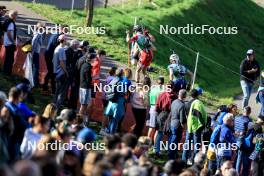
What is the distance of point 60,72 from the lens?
61.3 ft

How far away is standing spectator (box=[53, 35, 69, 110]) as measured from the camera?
18.5 m

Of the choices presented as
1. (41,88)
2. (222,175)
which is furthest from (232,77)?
(222,175)

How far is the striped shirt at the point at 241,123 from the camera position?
60.4ft

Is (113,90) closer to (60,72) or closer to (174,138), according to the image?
(60,72)

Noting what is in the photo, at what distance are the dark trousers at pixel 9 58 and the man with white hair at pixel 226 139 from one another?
17.7ft

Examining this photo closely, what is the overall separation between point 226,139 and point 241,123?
119 centimetres

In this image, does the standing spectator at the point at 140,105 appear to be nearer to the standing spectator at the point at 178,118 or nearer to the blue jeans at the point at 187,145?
the standing spectator at the point at 178,118

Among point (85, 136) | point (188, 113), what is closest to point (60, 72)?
point (188, 113)

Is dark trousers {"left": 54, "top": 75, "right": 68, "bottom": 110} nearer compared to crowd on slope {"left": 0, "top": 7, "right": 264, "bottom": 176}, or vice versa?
crowd on slope {"left": 0, "top": 7, "right": 264, "bottom": 176}

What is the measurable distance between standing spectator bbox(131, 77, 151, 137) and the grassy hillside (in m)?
7.24

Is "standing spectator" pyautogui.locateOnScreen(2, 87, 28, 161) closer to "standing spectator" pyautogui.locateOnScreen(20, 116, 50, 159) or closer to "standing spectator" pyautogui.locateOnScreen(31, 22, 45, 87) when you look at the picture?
"standing spectator" pyautogui.locateOnScreen(20, 116, 50, 159)

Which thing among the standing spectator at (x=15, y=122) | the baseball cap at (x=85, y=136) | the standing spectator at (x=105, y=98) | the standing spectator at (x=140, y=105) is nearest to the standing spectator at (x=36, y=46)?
the standing spectator at (x=105, y=98)

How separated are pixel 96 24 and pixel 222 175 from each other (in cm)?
1533

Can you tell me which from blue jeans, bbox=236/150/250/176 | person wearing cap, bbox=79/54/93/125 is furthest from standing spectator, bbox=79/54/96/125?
blue jeans, bbox=236/150/250/176
